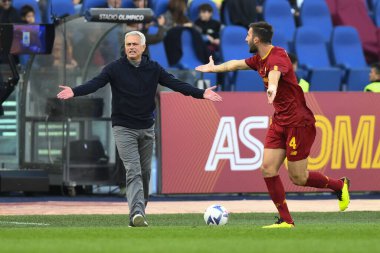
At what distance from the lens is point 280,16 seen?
90.2ft

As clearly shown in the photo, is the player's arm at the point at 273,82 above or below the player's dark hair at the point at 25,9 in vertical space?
below

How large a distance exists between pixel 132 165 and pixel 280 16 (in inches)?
507

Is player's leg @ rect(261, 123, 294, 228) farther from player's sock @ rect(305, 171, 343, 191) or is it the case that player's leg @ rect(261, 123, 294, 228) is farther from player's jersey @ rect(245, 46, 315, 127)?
player's sock @ rect(305, 171, 343, 191)

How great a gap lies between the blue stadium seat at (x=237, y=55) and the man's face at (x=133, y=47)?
9.89 m

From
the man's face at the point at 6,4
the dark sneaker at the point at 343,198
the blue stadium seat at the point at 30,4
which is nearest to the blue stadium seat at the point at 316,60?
the blue stadium seat at the point at 30,4

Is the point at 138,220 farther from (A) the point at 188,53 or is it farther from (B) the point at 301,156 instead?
(A) the point at 188,53

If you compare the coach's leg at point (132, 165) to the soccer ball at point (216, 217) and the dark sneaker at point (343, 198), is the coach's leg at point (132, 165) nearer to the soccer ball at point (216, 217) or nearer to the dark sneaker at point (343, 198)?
the soccer ball at point (216, 217)

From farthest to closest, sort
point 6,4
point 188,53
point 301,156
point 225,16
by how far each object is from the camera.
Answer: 1. point 225,16
2. point 188,53
3. point 6,4
4. point 301,156

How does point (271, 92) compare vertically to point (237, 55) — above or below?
above

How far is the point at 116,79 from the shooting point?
15.4 m

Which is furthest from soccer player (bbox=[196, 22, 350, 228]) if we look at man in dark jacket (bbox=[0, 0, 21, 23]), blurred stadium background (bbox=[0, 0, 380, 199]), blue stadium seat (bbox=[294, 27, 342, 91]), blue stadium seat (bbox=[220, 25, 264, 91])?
blue stadium seat (bbox=[294, 27, 342, 91])

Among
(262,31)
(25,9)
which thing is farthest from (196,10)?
(262,31)

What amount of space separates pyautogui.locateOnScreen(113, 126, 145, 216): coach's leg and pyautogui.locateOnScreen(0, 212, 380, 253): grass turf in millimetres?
807

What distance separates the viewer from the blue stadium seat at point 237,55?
25.2 meters
